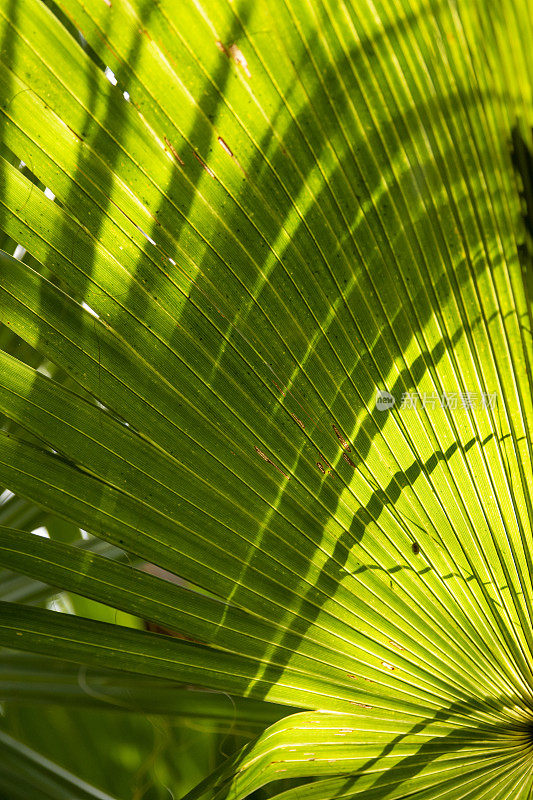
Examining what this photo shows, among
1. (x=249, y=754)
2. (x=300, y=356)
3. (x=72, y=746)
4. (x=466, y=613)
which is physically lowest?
(x=72, y=746)

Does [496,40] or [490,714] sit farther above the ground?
[496,40]

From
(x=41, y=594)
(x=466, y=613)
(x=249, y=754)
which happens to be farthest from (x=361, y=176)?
(x=41, y=594)

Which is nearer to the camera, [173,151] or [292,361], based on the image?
[173,151]

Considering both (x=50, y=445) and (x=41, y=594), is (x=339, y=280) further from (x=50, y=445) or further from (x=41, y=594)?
(x=41, y=594)

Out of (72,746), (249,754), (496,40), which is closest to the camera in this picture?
(496,40)

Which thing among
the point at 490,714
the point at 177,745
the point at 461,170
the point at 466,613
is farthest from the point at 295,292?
the point at 177,745

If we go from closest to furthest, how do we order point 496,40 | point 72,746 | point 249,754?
1. point 496,40
2. point 249,754
3. point 72,746

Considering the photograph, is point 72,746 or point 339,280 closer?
point 339,280
